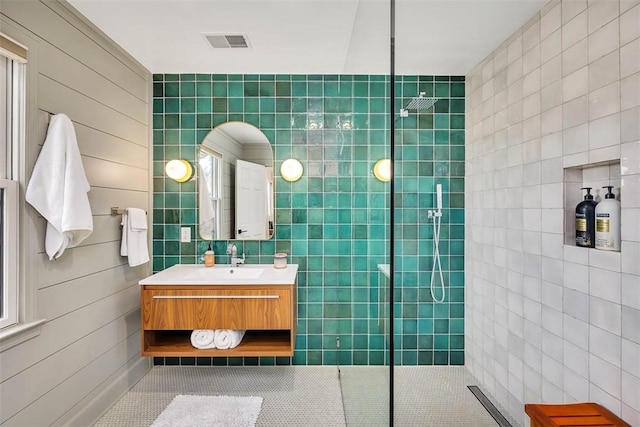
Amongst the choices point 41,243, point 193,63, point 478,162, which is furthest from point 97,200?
point 478,162

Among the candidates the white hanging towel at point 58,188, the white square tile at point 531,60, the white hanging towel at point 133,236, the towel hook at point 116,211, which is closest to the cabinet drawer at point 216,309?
the white hanging towel at point 133,236

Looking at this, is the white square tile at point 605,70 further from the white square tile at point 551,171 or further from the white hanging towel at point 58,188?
the white hanging towel at point 58,188

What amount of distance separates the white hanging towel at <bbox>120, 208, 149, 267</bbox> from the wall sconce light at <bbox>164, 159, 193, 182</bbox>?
1.30ft

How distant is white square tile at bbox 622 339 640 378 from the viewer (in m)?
0.49

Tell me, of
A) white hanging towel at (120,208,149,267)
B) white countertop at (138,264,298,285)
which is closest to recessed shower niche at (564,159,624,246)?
white countertop at (138,264,298,285)

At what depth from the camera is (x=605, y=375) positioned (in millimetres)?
522

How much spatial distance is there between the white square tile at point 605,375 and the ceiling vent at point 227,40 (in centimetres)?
224

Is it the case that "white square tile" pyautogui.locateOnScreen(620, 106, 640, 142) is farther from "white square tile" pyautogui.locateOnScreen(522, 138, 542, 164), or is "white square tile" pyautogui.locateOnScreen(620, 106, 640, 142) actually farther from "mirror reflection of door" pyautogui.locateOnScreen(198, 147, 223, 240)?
"mirror reflection of door" pyautogui.locateOnScreen(198, 147, 223, 240)

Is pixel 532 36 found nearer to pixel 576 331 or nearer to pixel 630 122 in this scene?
pixel 630 122

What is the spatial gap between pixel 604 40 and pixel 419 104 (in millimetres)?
473

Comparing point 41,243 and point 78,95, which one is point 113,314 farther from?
point 78,95

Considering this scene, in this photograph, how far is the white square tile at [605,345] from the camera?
0.51 metres

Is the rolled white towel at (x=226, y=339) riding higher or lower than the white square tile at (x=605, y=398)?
lower

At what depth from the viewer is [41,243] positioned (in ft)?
5.32
